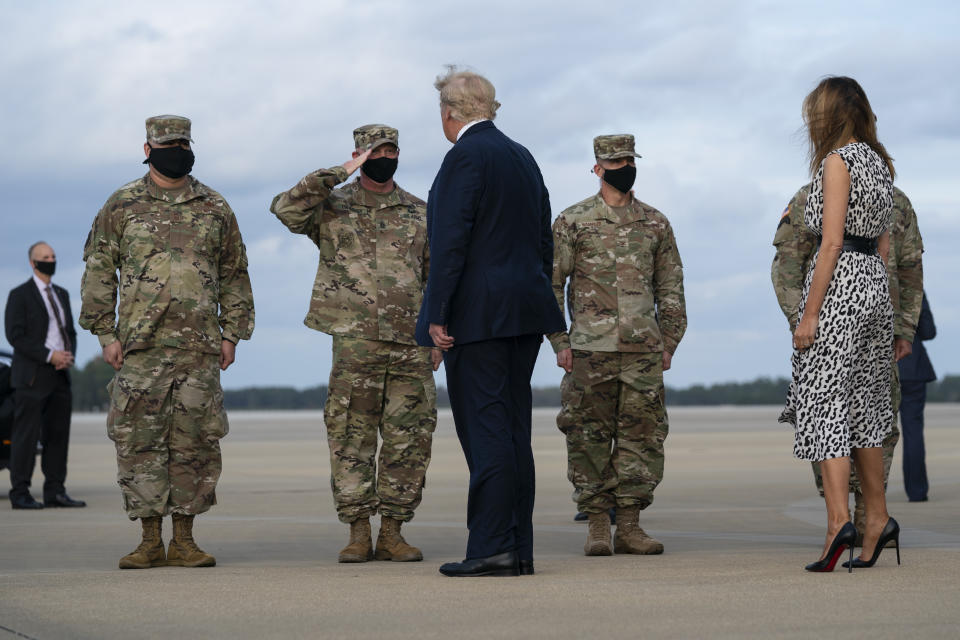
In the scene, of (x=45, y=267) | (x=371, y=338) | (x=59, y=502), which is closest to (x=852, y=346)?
(x=371, y=338)

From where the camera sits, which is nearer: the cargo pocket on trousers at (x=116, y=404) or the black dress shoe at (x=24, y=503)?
the cargo pocket on trousers at (x=116, y=404)

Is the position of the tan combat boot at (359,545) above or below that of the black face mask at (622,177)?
below

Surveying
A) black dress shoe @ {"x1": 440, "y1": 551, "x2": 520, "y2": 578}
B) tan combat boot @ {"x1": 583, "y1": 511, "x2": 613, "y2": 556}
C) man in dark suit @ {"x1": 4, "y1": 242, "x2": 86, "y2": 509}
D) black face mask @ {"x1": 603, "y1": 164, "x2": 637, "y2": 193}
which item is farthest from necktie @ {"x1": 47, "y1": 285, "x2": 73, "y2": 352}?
black dress shoe @ {"x1": 440, "y1": 551, "x2": 520, "y2": 578}

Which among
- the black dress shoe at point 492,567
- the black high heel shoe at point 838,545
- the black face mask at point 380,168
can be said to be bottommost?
the black dress shoe at point 492,567

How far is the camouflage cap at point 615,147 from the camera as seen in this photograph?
7.81m

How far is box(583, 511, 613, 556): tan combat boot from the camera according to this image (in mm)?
7262

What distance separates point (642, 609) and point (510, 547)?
1263mm

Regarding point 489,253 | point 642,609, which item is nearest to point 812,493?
point 489,253

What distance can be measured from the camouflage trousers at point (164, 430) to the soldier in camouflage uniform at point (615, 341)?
203cm

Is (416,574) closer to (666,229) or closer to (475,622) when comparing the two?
(475,622)

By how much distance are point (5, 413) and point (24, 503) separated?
1.57 m

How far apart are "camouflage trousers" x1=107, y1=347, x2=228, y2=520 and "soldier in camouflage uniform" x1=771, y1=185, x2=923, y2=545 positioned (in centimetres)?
325

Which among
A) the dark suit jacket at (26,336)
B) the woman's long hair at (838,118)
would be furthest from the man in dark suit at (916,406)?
the dark suit jacket at (26,336)

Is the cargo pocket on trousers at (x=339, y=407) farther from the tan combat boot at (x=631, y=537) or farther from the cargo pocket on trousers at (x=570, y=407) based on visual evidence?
the tan combat boot at (x=631, y=537)
